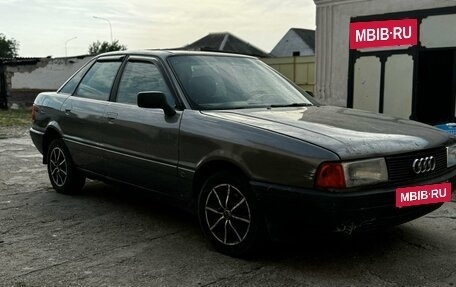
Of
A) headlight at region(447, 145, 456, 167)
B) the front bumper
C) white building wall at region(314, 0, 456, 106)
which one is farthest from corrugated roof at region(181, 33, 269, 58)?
the front bumper

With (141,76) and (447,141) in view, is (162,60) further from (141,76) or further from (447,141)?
(447,141)

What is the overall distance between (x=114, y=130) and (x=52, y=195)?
166cm

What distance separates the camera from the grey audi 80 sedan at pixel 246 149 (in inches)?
131

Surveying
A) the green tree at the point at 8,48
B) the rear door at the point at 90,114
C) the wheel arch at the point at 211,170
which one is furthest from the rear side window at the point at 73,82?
the green tree at the point at 8,48

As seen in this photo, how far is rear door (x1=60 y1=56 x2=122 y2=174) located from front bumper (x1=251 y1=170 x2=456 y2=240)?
2.26m

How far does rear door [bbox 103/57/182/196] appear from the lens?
4.35 m

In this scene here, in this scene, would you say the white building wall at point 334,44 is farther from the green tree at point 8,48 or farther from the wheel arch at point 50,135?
the green tree at point 8,48

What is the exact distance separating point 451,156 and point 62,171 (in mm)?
4177

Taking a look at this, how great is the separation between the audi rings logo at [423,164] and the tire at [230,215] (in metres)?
1.13

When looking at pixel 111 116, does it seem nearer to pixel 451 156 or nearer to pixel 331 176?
pixel 331 176

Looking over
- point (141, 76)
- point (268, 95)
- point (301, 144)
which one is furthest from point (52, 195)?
point (301, 144)

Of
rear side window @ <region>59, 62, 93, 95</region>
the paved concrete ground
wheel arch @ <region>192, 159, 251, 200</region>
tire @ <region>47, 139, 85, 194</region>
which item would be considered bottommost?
the paved concrete ground

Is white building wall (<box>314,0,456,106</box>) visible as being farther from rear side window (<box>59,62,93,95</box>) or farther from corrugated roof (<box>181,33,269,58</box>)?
corrugated roof (<box>181,33,269,58</box>)

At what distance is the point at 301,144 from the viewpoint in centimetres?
341
